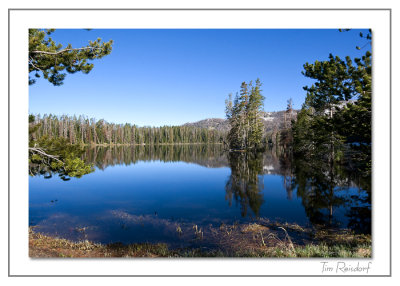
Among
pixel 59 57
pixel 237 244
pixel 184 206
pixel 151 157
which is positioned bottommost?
pixel 184 206

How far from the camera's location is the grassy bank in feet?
17.6

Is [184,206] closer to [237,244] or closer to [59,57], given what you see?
[237,244]

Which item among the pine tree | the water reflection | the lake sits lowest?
the lake

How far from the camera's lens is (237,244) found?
6551mm

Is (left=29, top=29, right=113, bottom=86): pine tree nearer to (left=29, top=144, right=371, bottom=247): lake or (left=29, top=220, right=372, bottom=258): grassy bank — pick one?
(left=29, top=220, right=372, bottom=258): grassy bank

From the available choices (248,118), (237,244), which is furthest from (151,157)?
(237,244)

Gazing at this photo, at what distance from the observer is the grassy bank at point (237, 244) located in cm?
538

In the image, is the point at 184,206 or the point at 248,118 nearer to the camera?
the point at 184,206

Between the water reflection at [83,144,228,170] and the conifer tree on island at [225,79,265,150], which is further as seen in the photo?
the conifer tree on island at [225,79,265,150]

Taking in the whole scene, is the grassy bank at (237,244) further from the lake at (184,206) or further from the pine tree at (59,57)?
the pine tree at (59,57)

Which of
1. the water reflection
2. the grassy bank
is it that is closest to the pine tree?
the grassy bank

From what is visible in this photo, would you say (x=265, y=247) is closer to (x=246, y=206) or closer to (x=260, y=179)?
(x=246, y=206)
